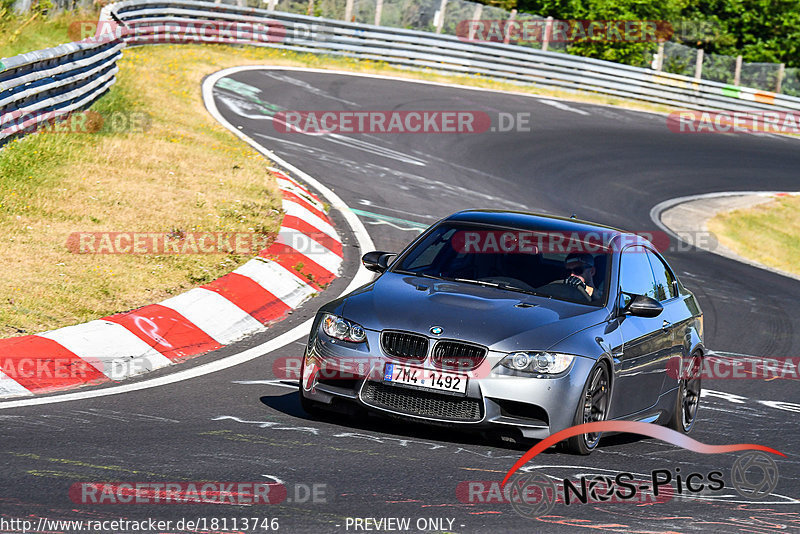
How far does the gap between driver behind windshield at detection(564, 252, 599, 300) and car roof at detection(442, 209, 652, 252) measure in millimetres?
358

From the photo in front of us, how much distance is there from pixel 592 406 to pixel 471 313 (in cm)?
96

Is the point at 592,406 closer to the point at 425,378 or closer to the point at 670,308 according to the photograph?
the point at 425,378

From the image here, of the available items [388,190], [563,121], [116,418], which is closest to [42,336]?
[116,418]

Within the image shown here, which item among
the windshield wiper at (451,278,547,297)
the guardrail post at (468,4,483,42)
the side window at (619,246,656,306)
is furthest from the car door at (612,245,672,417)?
the guardrail post at (468,4,483,42)

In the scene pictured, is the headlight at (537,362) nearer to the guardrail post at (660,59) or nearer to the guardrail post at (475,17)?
the guardrail post at (475,17)

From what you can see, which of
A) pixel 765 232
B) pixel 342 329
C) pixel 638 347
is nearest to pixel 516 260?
pixel 638 347

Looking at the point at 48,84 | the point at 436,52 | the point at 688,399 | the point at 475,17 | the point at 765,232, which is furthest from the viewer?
the point at 475,17

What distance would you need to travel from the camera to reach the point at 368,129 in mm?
22844

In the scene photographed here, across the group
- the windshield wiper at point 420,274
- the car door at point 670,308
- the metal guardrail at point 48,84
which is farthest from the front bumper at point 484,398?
the metal guardrail at point 48,84

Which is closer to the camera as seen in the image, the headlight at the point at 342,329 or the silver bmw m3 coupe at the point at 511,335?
the silver bmw m3 coupe at the point at 511,335

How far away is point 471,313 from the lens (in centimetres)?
739

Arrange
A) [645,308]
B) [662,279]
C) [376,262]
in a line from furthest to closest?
1. [662,279]
2. [376,262]
3. [645,308]

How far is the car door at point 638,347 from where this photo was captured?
7.89m

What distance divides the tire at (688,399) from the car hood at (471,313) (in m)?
1.37
